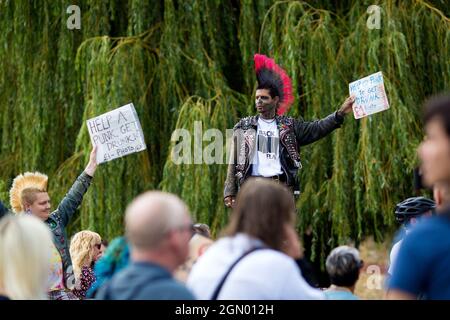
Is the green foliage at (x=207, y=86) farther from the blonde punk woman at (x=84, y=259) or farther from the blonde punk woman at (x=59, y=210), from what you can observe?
the blonde punk woman at (x=59, y=210)

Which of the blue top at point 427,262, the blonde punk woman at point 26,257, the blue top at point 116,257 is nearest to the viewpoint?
the blue top at point 427,262

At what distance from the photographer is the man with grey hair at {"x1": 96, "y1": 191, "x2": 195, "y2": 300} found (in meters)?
3.97

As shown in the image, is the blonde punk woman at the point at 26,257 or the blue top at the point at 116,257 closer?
the blonde punk woman at the point at 26,257

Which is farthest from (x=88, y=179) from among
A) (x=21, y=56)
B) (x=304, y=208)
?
(x=21, y=56)

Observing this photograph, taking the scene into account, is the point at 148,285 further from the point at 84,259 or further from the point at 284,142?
the point at 284,142

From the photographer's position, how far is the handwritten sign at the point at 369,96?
8.29 meters

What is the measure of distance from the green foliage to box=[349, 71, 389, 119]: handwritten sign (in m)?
1.94

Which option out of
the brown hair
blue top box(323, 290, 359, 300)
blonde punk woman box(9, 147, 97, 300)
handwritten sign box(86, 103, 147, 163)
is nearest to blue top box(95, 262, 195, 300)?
the brown hair

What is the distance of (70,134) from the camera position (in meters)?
11.7

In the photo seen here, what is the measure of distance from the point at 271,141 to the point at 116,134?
1.29m

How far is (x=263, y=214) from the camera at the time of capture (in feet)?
14.7

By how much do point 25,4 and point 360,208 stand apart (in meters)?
4.53

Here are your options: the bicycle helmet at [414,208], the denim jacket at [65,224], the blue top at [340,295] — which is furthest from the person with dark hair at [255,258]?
the denim jacket at [65,224]

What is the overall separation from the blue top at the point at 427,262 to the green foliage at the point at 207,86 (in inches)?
256
